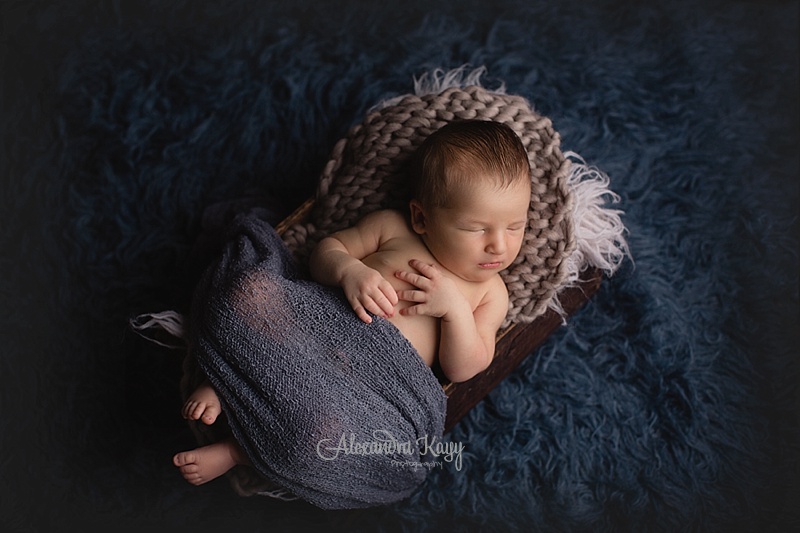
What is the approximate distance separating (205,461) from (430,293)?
476 mm

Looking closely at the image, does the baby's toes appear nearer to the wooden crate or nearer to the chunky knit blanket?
the chunky knit blanket

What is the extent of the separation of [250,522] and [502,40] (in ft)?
4.07

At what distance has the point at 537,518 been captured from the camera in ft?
5.50

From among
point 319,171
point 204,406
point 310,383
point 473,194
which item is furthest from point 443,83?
point 204,406

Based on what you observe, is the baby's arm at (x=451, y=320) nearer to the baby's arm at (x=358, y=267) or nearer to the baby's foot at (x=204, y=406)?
the baby's arm at (x=358, y=267)

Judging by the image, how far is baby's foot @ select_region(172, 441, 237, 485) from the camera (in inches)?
53.5

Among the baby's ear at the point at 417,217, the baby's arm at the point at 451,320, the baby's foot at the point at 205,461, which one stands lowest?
the baby's foot at the point at 205,461

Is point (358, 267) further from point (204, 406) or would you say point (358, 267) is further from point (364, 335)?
point (204, 406)

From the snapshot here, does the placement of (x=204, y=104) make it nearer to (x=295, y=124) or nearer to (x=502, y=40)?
(x=295, y=124)

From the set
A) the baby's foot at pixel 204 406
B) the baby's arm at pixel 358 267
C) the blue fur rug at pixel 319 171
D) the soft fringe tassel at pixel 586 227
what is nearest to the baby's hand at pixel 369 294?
the baby's arm at pixel 358 267

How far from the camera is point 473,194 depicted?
1334mm

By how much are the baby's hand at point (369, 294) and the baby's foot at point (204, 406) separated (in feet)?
0.92

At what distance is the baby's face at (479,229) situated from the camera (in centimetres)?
134

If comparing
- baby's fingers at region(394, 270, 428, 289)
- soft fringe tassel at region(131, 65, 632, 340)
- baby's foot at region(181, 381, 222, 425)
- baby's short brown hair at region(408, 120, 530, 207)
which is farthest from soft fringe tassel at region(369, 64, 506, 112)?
baby's foot at region(181, 381, 222, 425)
